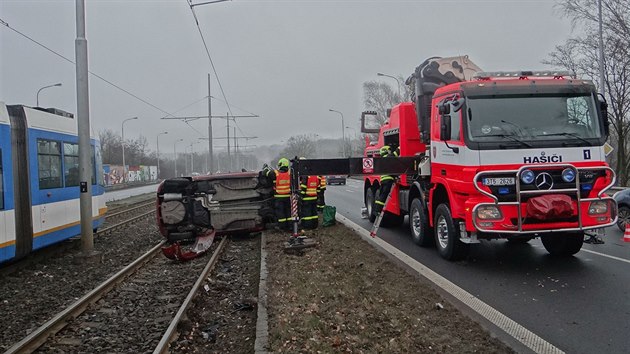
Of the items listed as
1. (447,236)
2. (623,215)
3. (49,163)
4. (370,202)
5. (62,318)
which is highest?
(49,163)

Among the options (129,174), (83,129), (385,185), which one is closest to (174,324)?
(83,129)

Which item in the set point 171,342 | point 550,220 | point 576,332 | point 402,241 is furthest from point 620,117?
point 171,342

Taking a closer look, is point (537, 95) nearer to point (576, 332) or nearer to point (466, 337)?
point (576, 332)

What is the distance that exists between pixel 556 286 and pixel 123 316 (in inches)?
226

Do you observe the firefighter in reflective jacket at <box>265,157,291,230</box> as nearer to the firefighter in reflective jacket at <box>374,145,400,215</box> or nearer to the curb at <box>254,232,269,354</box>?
the firefighter in reflective jacket at <box>374,145,400,215</box>

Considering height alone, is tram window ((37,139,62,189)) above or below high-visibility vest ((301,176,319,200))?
above

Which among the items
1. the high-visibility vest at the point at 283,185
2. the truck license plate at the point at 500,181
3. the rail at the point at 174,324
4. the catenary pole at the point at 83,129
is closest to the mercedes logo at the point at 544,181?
the truck license plate at the point at 500,181

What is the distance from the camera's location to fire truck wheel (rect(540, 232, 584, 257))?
788 cm

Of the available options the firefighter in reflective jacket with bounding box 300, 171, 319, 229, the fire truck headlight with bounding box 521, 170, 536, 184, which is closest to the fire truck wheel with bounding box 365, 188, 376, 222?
the firefighter in reflective jacket with bounding box 300, 171, 319, 229

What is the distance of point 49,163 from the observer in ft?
31.8

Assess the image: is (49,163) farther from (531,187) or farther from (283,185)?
(531,187)

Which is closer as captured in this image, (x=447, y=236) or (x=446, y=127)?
(x=446, y=127)

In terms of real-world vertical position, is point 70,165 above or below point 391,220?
above

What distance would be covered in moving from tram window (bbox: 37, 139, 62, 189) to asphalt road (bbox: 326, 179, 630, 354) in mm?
7159
